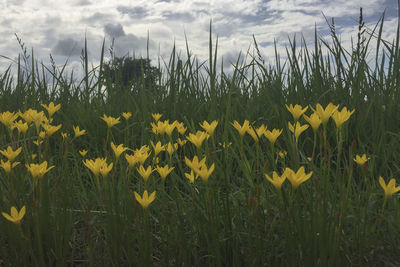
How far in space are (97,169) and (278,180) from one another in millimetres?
608

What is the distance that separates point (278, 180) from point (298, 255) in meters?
0.33

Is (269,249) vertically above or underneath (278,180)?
underneath

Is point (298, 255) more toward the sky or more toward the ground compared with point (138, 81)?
more toward the ground

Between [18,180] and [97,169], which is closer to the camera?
[97,169]

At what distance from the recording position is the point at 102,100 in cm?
361

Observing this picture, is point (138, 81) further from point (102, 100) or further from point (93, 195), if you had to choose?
point (93, 195)

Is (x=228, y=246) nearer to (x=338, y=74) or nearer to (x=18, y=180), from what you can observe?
(x=18, y=180)

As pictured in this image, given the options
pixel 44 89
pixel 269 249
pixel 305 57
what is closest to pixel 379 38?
pixel 305 57

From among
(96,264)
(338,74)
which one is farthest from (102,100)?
(96,264)

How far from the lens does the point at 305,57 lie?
3.18m

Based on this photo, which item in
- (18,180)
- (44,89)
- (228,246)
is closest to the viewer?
(228,246)

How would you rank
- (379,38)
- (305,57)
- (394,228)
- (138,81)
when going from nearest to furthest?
(394,228) → (379,38) → (305,57) → (138,81)

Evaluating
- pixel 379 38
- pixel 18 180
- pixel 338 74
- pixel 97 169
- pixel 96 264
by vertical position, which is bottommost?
pixel 96 264

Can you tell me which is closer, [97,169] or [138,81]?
[97,169]
